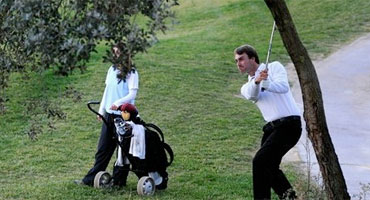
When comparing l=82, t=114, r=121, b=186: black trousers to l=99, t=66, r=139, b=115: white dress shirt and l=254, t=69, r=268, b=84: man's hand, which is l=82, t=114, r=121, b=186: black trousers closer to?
l=99, t=66, r=139, b=115: white dress shirt

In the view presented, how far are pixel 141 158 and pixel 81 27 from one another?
4.29 metres

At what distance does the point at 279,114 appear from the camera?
7.22 m

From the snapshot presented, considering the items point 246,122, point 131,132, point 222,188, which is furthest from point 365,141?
point 131,132

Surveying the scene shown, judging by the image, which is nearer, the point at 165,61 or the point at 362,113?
the point at 362,113

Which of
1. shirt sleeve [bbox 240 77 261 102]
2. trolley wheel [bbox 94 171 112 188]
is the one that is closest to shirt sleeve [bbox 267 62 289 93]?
shirt sleeve [bbox 240 77 261 102]

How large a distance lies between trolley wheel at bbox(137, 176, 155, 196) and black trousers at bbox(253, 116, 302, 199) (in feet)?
5.11

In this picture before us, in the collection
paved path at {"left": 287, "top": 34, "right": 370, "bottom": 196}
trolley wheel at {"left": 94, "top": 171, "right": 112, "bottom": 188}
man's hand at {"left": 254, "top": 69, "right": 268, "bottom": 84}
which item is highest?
man's hand at {"left": 254, "top": 69, "right": 268, "bottom": 84}

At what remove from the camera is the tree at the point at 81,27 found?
432 centimetres

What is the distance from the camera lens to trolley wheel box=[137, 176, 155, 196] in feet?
27.8

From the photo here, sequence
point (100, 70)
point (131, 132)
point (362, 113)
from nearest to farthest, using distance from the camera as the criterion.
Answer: point (131, 132), point (362, 113), point (100, 70)

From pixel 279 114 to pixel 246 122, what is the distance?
17.8 feet

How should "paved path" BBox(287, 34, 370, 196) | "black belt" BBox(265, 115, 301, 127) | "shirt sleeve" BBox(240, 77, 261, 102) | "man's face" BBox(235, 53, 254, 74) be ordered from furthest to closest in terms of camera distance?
"paved path" BBox(287, 34, 370, 196)
"man's face" BBox(235, 53, 254, 74)
"black belt" BBox(265, 115, 301, 127)
"shirt sleeve" BBox(240, 77, 261, 102)

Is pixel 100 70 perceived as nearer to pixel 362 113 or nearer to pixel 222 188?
pixel 362 113

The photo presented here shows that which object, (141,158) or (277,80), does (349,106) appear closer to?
(141,158)
